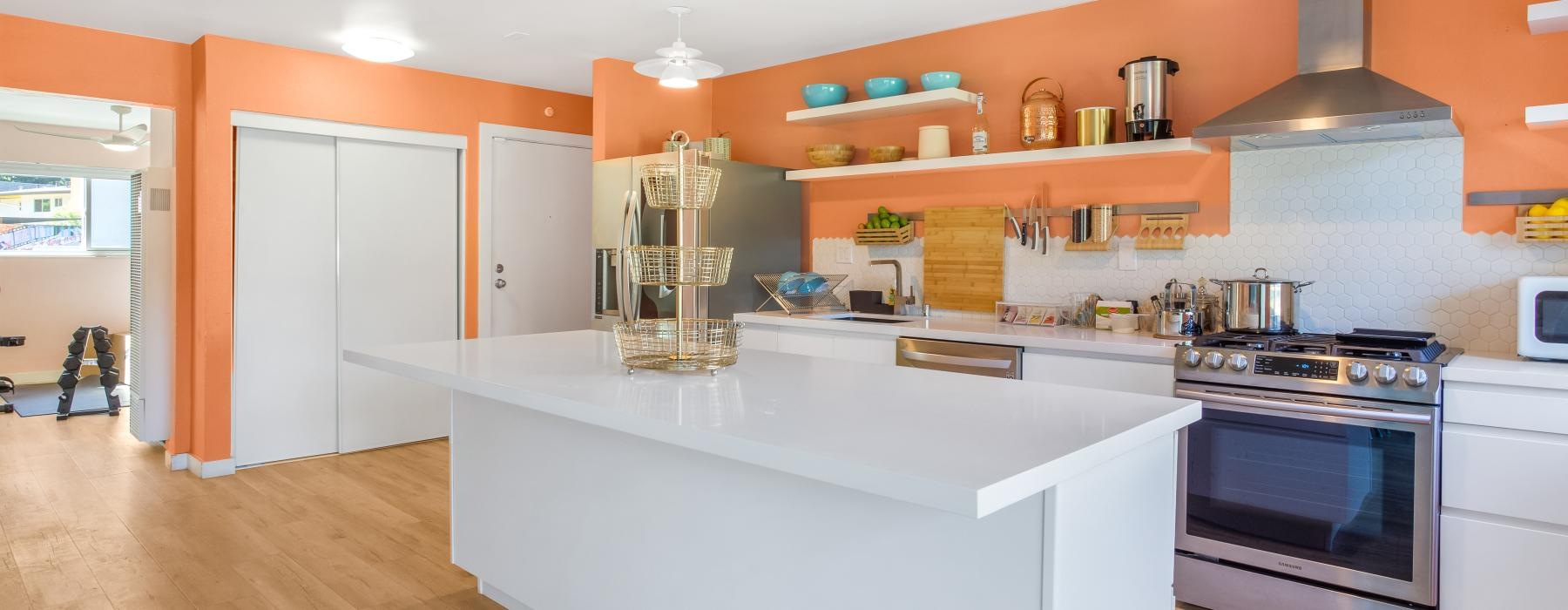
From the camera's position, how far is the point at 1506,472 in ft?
8.34

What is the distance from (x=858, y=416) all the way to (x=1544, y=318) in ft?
8.03

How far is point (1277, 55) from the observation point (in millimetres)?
3520

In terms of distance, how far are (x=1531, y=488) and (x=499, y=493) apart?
117 inches

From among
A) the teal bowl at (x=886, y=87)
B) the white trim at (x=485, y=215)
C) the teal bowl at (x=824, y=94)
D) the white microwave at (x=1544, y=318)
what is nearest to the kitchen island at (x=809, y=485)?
the white microwave at (x=1544, y=318)

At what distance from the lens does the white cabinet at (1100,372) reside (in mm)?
3172

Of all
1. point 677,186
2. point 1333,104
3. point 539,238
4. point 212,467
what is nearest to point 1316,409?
point 1333,104

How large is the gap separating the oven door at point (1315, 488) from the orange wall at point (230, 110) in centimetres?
458

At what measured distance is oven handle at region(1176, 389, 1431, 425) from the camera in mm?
2621

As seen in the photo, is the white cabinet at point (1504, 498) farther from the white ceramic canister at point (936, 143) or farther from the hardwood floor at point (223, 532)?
the hardwood floor at point (223, 532)

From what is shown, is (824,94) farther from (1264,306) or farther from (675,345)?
(675,345)

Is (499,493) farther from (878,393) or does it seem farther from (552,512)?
(878,393)

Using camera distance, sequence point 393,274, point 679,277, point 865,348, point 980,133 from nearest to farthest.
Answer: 1. point 679,277
2. point 865,348
3. point 980,133
4. point 393,274

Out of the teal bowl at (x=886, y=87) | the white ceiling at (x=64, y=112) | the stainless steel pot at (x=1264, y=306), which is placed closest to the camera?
the stainless steel pot at (x=1264, y=306)

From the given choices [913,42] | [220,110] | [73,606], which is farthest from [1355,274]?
[220,110]
